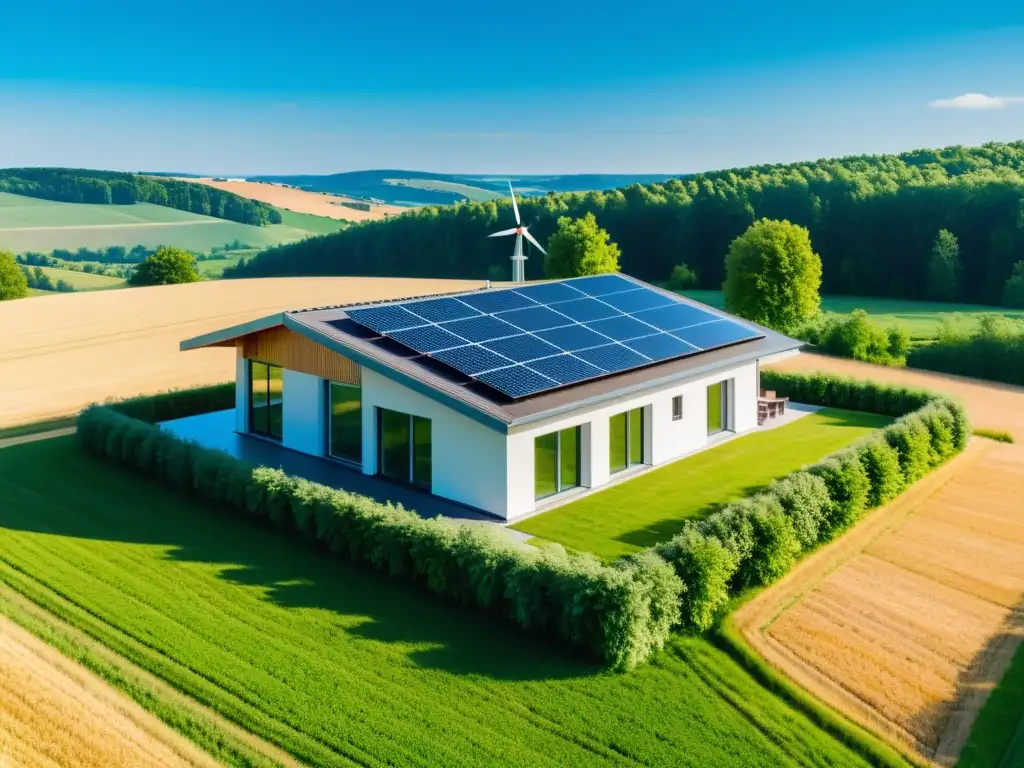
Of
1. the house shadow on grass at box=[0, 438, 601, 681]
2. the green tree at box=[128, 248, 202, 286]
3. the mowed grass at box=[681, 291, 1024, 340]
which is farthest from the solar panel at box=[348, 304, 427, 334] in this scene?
the green tree at box=[128, 248, 202, 286]

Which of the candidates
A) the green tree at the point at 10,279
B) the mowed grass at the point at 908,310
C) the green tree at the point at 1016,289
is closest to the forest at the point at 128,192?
the green tree at the point at 10,279

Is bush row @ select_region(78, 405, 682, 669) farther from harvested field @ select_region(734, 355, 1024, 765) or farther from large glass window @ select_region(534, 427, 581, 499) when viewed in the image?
large glass window @ select_region(534, 427, 581, 499)

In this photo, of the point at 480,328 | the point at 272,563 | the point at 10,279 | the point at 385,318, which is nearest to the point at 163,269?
the point at 10,279

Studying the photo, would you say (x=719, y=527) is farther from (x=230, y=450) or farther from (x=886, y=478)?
(x=230, y=450)

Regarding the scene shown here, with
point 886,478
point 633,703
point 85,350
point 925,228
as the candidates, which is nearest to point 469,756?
point 633,703

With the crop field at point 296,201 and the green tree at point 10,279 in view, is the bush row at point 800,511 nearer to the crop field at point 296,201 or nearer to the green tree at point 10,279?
the green tree at point 10,279

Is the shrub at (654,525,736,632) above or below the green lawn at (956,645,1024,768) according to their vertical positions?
above

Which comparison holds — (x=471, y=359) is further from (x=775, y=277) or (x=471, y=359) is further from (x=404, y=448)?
(x=775, y=277)
